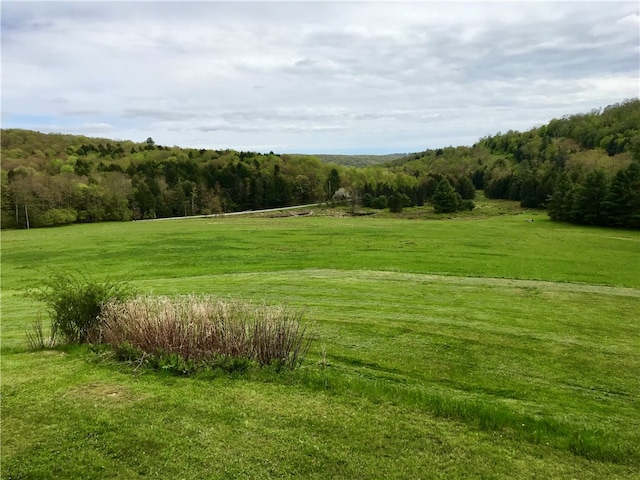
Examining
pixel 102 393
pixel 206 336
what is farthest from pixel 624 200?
pixel 102 393

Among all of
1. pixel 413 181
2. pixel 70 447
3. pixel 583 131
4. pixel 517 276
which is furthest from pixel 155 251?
pixel 583 131

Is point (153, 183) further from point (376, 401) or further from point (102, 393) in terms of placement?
point (376, 401)

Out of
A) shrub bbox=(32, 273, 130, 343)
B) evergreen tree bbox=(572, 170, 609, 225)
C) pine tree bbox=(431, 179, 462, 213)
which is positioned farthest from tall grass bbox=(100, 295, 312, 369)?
pine tree bbox=(431, 179, 462, 213)

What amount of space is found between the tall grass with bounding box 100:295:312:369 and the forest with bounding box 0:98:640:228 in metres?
61.6

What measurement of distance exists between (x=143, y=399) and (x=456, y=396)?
5.68 m

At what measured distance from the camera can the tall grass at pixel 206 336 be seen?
9.37 metres

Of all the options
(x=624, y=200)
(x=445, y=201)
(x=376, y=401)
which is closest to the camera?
(x=376, y=401)

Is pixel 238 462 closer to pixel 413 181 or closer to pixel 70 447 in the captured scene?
pixel 70 447

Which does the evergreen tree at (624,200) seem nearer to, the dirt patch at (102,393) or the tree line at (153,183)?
the tree line at (153,183)

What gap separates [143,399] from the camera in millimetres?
7633

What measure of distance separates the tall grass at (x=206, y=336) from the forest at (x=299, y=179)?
61563 mm

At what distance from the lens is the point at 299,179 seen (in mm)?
135125

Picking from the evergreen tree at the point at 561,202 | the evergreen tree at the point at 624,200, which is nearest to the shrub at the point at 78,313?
the evergreen tree at the point at 624,200

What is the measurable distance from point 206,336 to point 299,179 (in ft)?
418
